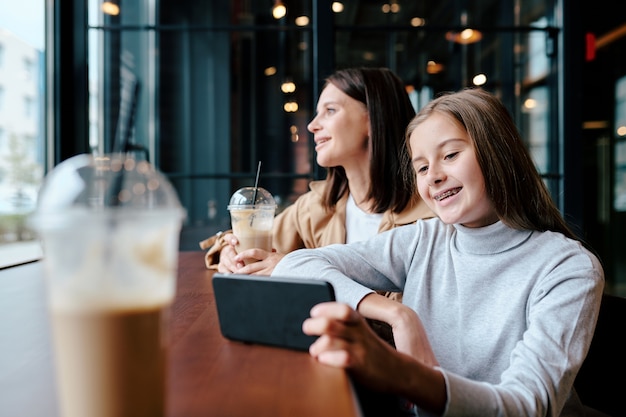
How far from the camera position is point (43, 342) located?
0.82 meters

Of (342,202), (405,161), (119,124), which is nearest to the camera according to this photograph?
(405,161)

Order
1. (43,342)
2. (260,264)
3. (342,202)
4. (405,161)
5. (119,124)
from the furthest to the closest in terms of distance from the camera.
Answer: (119,124) < (342,202) < (405,161) < (260,264) < (43,342)

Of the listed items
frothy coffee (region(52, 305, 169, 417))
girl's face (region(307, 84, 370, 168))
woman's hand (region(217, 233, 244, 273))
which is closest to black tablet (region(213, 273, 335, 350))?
frothy coffee (region(52, 305, 169, 417))

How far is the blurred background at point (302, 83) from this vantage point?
3.09 m

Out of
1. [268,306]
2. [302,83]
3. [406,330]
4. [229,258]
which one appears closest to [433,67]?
[302,83]

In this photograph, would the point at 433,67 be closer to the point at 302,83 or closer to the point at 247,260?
the point at 302,83

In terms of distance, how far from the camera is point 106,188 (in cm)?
45

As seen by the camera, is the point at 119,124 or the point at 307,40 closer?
the point at 119,124

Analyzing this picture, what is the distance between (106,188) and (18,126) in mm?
1909

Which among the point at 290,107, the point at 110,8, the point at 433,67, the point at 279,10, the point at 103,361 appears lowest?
the point at 103,361

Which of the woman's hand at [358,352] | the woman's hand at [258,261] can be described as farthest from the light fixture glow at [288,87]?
the woman's hand at [358,352]

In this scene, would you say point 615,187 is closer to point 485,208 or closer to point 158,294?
point 485,208

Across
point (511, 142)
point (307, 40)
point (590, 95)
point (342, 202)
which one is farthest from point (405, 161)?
point (307, 40)

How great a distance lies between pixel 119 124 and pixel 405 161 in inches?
Answer: 109
